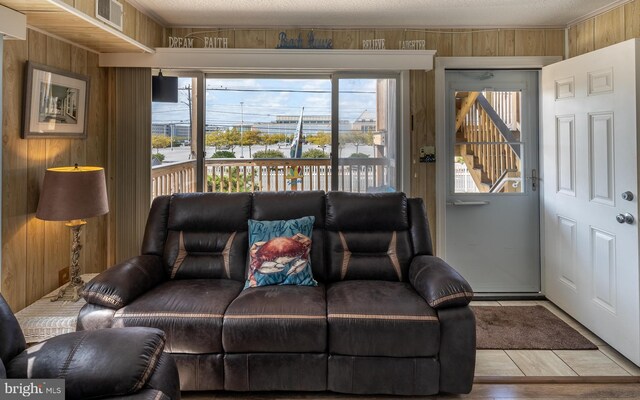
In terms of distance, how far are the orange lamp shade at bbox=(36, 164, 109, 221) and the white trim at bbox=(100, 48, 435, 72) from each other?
1217mm

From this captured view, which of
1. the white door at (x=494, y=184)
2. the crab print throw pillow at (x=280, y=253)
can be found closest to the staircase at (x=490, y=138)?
the white door at (x=494, y=184)

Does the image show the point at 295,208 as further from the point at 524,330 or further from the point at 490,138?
the point at 490,138

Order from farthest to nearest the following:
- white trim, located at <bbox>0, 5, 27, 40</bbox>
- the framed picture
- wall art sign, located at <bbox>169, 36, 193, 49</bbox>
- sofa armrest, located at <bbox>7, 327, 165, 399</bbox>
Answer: wall art sign, located at <bbox>169, 36, 193, 49</bbox>
the framed picture
white trim, located at <bbox>0, 5, 27, 40</bbox>
sofa armrest, located at <bbox>7, 327, 165, 399</bbox>

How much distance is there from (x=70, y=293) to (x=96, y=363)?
56.9 inches

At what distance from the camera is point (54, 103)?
266 centimetres

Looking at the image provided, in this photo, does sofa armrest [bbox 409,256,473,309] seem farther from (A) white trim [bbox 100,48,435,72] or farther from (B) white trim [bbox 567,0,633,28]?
(B) white trim [bbox 567,0,633,28]

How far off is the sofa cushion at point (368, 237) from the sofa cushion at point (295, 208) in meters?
0.06

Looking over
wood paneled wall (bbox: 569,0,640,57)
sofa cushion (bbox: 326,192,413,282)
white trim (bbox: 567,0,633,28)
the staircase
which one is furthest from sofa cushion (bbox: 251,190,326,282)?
white trim (bbox: 567,0,633,28)

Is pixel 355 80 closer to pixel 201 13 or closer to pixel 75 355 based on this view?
pixel 201 13

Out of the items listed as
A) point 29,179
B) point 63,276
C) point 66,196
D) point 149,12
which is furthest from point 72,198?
point 149,12

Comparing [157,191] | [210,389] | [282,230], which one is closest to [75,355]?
[210,389]

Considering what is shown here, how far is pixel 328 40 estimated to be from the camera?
3463 mm

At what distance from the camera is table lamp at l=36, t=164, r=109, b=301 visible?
7.89ft

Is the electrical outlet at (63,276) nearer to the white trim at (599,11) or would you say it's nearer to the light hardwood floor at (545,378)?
the light hardwood floor at (545,378)
